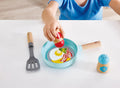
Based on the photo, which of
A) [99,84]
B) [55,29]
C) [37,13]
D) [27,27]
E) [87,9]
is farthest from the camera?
[37,13]

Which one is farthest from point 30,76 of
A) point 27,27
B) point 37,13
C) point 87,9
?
point 37,13

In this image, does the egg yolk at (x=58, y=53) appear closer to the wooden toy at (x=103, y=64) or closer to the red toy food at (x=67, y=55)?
the red toy food at (x=67, y=55)

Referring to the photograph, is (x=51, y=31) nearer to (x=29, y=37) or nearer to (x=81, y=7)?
(x=29, y=37)

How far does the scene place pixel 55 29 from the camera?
67cm

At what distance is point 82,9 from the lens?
3.33ft

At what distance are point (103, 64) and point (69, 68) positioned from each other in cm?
12

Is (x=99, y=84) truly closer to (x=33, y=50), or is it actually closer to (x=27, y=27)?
(x=33, y=50)

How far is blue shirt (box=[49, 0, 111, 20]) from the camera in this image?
100 cm

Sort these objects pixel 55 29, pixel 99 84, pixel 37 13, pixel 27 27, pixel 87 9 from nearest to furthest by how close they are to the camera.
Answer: pixel 99 84
pixel 55 29
pixel 27 27
pixel 87 9
pixel 37 13

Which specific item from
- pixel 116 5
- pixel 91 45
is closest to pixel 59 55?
pixel 91 45

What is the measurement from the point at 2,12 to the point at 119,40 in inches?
61.5

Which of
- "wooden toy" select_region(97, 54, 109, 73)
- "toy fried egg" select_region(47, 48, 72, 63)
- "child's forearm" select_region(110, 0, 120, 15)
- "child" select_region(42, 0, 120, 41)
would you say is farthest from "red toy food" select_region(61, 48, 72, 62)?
"child's forearm" select_region(110, 0, 120, 15)

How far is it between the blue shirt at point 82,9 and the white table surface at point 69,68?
0.70 ft

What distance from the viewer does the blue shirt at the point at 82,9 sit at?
1.00m
